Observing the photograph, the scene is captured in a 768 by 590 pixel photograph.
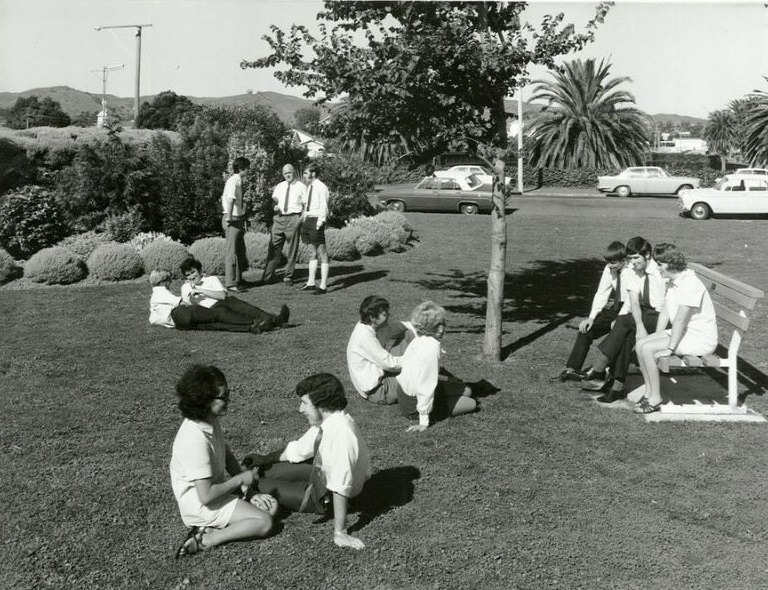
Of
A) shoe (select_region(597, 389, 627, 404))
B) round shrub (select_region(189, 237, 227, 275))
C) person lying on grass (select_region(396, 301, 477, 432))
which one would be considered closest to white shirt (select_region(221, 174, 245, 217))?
round shrub (select_region(189, 237, 227, 275))

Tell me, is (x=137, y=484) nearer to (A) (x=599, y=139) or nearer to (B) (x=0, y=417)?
(B) (x=0, y=417)

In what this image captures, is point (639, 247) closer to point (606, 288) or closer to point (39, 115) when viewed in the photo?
point (606, 288)

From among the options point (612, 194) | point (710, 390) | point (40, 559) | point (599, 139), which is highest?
point (599, 139)

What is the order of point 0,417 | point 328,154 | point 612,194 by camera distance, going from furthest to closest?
point 612,194 < point 328,154 < point 0,417

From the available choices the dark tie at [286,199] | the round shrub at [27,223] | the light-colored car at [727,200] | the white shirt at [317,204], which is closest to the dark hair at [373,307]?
the white shirt at [317,204]

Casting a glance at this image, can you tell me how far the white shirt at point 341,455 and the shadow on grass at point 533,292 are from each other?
414 centimetres

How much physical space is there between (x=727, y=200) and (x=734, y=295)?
20857 millimetres

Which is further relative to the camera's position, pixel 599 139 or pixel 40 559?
pixel 599 139

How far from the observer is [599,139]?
50.0 metres

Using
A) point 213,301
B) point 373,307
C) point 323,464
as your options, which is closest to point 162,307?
point 213,301

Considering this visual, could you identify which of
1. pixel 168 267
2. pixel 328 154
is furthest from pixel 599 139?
pixel 168 267

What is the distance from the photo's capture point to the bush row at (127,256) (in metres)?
12.5

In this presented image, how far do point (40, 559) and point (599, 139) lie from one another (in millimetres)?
49735

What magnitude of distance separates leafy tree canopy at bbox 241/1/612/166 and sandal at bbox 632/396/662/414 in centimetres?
325
